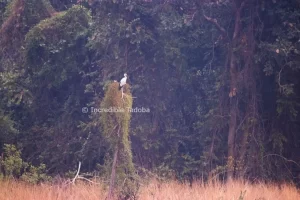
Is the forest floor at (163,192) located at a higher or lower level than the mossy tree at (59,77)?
lower

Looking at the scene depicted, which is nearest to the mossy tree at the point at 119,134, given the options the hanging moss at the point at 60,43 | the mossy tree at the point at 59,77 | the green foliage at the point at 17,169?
the green foliage at the point at 17,169

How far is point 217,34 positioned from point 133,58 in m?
2.27

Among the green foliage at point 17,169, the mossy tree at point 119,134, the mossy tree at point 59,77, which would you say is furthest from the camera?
the mossy tree at point 59,77

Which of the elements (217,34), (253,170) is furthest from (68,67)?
(253,170)

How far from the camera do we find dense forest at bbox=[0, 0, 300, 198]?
28.7ft

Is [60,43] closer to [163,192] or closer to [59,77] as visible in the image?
[59,77]

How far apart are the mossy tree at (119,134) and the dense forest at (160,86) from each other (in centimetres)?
244

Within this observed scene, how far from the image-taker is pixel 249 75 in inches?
348

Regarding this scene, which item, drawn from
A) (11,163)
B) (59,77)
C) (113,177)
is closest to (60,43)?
(59,77)

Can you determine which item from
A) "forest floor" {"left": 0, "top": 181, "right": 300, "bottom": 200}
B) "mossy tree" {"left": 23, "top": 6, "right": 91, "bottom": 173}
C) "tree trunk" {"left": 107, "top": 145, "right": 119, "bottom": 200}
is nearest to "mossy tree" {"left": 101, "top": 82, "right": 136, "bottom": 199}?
"tree trunk" {"left": 107, "top": 145, "right": 119, "bottom": 200}

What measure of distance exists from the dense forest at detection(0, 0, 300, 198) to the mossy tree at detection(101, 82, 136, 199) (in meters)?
2.44

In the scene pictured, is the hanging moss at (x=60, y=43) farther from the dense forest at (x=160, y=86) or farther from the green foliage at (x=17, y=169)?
the green foliage at (x=17, y=169)

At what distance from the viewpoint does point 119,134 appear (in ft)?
18.5

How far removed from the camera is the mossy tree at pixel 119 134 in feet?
18.0
